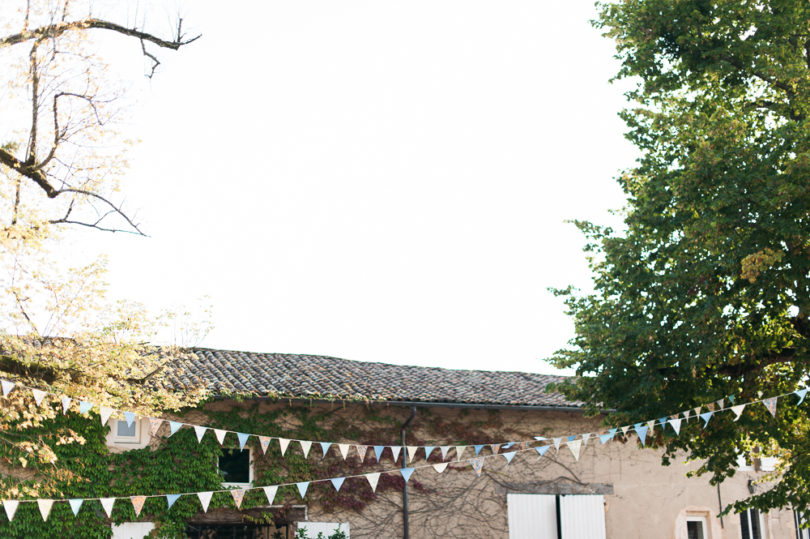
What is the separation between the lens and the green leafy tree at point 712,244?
10680 millimetres

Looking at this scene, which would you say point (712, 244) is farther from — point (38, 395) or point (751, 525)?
point (751, 525)

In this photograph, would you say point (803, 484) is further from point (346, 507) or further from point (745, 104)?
point (346, 507)

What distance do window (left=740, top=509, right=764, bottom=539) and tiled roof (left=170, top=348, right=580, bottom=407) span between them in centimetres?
500

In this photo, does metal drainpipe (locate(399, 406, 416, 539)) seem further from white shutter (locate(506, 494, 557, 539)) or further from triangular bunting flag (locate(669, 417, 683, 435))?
triangular bunting flag (locate(669, 417, 683, 435))

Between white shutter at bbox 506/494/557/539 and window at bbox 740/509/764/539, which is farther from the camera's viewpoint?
window at bbox 740/509/764/539

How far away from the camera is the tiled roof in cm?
1491

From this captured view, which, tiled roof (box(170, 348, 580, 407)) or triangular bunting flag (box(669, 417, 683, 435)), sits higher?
tiled roof (box(170, 348, 580, 407))

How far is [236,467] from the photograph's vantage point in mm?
14617

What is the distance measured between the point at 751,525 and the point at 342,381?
32.8 ft

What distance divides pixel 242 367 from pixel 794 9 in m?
11.3

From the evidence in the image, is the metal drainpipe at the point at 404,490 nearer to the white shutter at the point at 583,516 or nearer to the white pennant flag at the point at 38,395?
the white shutter at the point at 583,516

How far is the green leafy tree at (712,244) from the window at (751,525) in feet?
20.7

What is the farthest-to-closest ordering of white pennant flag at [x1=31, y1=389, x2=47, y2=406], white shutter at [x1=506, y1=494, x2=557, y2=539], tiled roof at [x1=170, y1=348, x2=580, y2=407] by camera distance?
white shutter at [x1=506, y1=494, x2=557, y2=539] < tiled roof at [x1=170, y1=348, x2=580, y2=407] < white pennant flag at [x1=31, y1=389, x2=47, y2=406]

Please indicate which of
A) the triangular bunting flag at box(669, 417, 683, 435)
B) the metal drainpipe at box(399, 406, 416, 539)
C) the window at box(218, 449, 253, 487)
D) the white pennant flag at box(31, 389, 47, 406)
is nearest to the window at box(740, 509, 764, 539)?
the metal drainpipe at box(399, 406, 416, 539)
